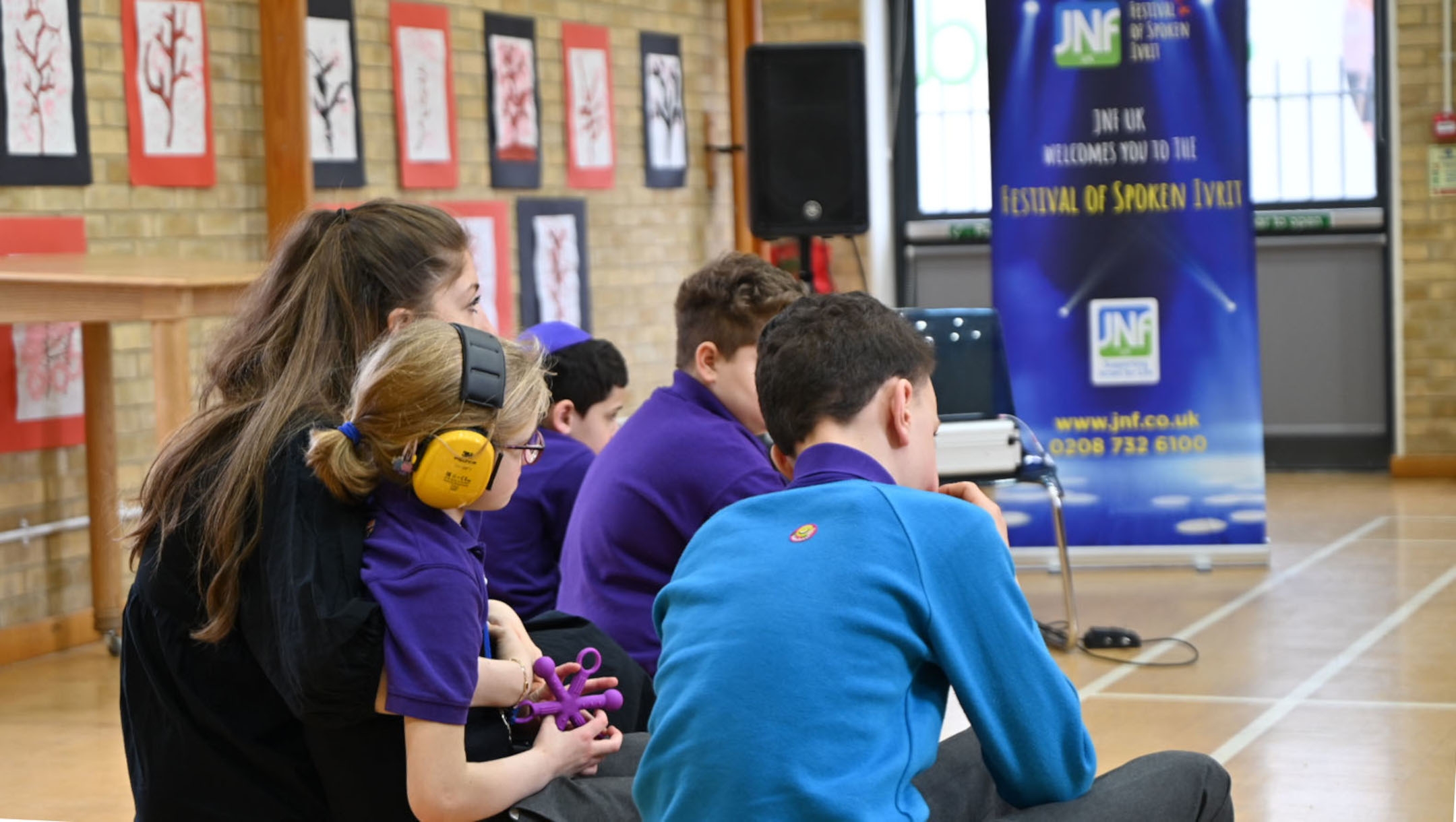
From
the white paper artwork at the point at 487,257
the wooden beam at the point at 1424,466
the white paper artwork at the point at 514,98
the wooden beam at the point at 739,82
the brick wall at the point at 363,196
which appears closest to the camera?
the brick wall at the point at 363,196

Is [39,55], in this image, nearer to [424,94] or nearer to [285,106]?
[285,106]

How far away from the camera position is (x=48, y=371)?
202 inches

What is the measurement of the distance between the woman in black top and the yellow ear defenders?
0.33ft

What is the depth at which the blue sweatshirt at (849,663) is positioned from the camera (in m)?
1.58

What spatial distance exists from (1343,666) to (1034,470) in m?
1.04

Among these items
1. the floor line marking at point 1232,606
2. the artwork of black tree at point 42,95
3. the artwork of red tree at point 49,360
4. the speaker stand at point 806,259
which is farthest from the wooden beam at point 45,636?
the floor line marking at point 1232,606

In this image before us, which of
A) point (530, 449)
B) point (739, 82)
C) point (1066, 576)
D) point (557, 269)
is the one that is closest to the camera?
point (530, 449)

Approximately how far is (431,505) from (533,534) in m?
1.32

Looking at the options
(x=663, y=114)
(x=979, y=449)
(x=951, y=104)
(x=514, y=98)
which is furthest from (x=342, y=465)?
(x=951, y=104)

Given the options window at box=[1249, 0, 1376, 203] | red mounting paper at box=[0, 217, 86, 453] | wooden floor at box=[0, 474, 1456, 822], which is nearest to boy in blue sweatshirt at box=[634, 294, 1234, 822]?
wooden floor at box=[0, 474, 1456, 822]

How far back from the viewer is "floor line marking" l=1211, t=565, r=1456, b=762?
12.5 feet

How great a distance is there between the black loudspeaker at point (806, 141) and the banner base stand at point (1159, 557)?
57.2 inches

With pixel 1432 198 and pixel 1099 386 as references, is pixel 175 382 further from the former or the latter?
pixel 1432 198

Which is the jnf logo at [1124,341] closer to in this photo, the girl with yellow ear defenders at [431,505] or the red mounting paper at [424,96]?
the red mounting paper at [424,96]
